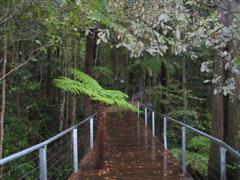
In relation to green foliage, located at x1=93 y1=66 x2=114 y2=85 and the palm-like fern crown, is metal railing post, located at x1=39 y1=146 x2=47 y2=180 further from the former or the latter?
green foliage, located at x1=93 y1=66 x2=114 y2=85

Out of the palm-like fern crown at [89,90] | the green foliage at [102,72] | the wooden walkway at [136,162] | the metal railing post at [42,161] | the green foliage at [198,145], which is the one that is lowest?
the green foliage at [198,145]

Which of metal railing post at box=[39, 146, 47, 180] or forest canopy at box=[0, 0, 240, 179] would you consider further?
metal railing post at box=[39, 146, 47, 180]

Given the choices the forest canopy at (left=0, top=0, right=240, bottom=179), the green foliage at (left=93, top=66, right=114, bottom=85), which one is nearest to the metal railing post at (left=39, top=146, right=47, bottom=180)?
the forest canopy at (left=0, top=0, right=240, bottom=179)

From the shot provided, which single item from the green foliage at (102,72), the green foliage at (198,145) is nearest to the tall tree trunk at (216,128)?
the green foliage at (198,145)

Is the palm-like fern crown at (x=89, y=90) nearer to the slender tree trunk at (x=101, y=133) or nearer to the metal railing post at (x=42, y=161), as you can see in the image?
the slender tree trunk at (x=101, y=133)

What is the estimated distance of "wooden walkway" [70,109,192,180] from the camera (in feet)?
16.4

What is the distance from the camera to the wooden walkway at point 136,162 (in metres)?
5.00

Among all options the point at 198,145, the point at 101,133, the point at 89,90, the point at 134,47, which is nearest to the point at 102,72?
the point at 198,145

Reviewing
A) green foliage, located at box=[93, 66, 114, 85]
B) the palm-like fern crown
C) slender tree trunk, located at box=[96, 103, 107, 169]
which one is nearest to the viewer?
the palm-like fern crown

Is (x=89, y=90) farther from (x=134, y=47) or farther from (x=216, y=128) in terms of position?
(x=216, y=128)

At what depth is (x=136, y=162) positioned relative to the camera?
5879 mm

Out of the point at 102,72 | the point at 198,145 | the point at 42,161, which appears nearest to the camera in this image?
the point at 42,161

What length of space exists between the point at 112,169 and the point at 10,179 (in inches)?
154

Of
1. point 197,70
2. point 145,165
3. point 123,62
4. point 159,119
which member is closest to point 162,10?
point 145,165
